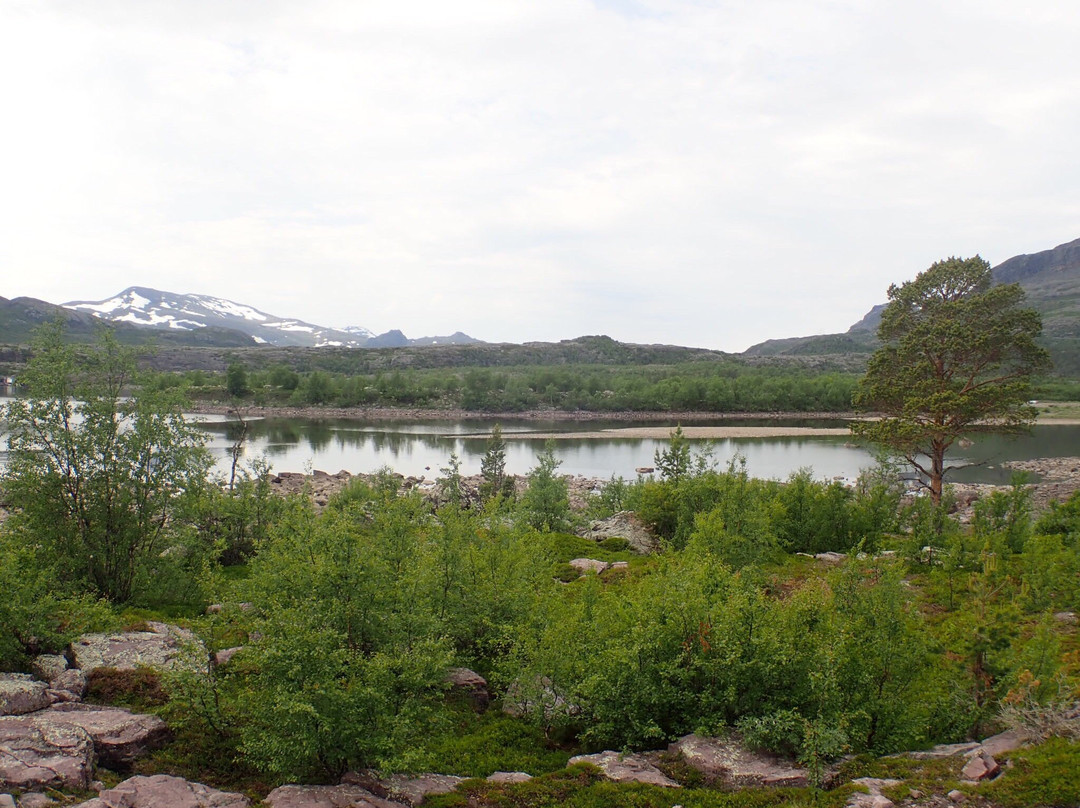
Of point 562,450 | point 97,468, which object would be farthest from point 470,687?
point 562,450

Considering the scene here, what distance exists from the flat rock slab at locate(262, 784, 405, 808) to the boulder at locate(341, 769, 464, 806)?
10cm

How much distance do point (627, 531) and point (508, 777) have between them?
15.0 m

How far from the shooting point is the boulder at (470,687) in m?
8.94

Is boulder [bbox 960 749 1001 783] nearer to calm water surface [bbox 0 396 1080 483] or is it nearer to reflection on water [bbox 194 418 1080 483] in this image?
reflection on water [bbox 194 418 1080 483]

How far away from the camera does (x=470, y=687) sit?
9.13 metres

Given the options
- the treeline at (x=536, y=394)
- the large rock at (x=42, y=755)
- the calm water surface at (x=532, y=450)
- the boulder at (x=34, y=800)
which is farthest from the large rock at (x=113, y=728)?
the treeline at (x=536, y=394)

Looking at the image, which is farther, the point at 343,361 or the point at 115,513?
the point at 343,361

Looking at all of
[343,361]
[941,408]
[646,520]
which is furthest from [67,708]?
[343,361]

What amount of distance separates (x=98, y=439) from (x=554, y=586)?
851 cm

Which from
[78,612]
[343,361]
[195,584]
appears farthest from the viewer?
[343,361]

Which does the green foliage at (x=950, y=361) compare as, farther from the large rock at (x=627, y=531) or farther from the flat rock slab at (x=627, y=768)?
the flat rock slab at (x=627, y=768)

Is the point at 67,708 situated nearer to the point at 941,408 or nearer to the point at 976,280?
the point at 941,408

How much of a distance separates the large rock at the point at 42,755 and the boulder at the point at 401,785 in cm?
238

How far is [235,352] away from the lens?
17962 centimetres
